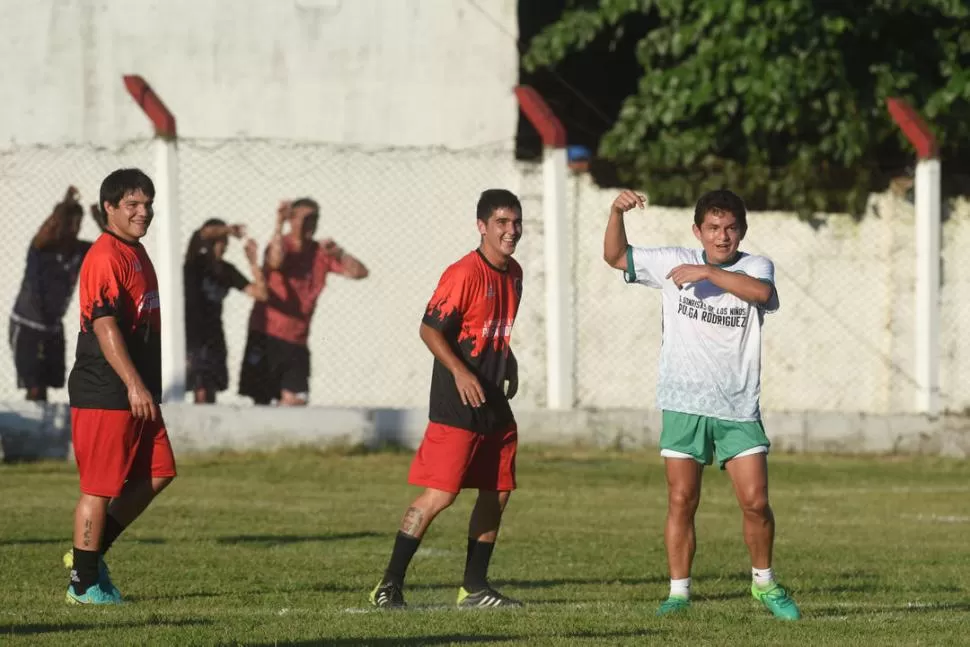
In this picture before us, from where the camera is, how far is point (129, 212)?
27.3 feet

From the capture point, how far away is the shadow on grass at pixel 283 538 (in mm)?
10727

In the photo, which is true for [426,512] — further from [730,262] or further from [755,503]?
[730,262]

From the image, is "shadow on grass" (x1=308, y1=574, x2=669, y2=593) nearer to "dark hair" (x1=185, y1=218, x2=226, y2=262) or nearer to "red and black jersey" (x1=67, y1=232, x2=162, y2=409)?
"red and black jersey" (x1=67, y1=232, x2=162, y2=409)

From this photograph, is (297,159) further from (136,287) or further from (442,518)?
(136,287)

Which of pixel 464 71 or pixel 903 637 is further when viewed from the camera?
pixel 464 71

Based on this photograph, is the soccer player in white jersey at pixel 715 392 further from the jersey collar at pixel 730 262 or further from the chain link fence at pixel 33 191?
the chain link fence at pixel 33 191

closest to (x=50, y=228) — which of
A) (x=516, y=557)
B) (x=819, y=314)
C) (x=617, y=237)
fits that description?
(x=819, y=314)

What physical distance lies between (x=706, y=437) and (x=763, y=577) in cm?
62

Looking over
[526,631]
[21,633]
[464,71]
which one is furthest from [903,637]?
[464,71]

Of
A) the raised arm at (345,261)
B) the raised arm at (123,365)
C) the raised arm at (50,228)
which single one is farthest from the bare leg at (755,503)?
the raised arm at (50,228)

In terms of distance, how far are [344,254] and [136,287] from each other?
28.1ft

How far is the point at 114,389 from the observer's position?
8273mm

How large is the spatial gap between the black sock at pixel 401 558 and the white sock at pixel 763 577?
145 centimetres

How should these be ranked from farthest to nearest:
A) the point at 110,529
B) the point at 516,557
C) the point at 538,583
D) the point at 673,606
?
the point at 516,557, the point at 538,583, the point at 110,529, the point at 673,606
